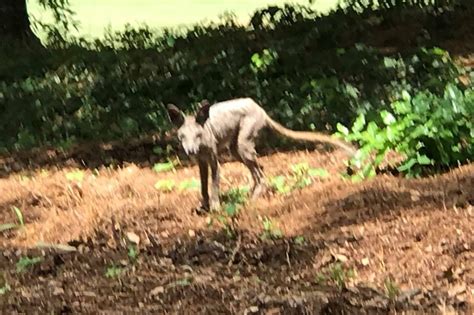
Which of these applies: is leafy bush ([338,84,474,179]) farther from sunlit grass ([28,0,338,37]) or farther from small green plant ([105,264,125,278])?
sunlit grass ([28,0,338,37])

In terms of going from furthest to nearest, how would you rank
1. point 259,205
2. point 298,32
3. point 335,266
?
1. point 298,32
2. point 259,205
3. point 335,266

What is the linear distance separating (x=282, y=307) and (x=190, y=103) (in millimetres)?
6118

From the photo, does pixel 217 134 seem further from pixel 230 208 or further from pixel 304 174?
pixel 304 174

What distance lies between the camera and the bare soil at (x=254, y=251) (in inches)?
179

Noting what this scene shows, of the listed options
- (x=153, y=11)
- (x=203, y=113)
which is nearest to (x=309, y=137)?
(x=203, y=113)

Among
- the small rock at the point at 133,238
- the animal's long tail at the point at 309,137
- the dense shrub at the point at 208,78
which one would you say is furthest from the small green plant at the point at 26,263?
the dense shrub at the point at 208,78

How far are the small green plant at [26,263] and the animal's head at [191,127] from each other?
1.20 meters

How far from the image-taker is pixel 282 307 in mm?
4258

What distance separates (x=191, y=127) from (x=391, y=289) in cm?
199

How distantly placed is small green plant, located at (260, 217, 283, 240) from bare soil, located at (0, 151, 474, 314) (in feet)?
0.14

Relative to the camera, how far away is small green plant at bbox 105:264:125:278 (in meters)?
5.18

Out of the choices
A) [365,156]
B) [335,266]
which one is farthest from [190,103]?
[335,266]

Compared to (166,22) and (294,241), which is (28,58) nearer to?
(166,22)

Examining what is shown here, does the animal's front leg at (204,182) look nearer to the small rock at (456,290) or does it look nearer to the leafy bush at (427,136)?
the leafy bush at (427,136)
